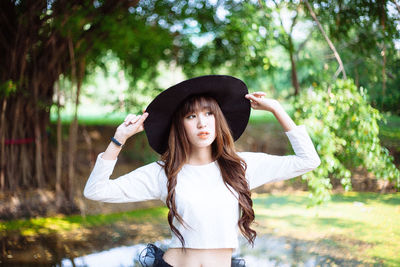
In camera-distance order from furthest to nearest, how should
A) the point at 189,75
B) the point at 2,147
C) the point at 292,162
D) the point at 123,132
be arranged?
the point at 189,75 < the point at 2,147 < the point at 292,162 < the point at 123,132

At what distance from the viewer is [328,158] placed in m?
4.05

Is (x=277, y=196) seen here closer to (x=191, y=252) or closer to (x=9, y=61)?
(x=9, y=61)

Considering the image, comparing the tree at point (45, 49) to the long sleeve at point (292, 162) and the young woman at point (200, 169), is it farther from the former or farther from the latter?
the long sleeve at point (292, 162)

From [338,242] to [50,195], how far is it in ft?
14.7

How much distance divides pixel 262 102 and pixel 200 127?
13.6 inches

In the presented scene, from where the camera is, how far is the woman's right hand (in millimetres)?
1811

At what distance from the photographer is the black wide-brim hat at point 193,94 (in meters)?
1.92

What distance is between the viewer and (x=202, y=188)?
73.9 inches

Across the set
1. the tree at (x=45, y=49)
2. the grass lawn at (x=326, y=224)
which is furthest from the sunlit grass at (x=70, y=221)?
the tree at (x=45, y=49)

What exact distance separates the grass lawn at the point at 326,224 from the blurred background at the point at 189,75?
3 cm

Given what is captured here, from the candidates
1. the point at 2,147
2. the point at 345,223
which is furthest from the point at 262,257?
the point at 2,147

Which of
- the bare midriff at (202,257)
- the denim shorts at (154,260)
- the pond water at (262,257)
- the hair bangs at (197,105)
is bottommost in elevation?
the pond water at (262,257)

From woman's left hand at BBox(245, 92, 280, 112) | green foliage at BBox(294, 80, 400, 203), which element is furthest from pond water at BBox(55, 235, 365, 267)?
woman's left hand at BBox(245, 92, 280, 112)

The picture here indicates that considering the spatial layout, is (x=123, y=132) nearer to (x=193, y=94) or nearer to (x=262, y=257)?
(x=193, y=94)
